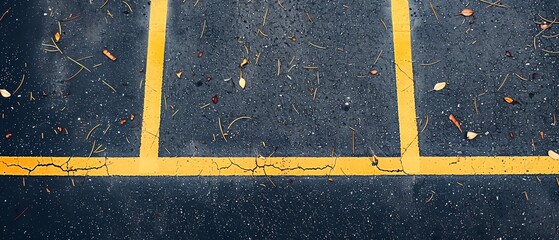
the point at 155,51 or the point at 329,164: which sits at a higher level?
the point at 155,51

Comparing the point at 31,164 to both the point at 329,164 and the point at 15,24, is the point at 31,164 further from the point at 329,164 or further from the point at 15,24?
the point at 329,164

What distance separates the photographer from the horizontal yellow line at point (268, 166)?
11.4 feet

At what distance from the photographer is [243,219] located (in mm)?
3451

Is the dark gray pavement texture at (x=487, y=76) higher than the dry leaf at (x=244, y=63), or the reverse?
the dry leaf at (x=244, y=63)

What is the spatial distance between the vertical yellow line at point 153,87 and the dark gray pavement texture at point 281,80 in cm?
5

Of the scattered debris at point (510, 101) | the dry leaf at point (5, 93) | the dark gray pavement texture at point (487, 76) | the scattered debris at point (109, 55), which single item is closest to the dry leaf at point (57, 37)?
the scattered debris at point (109, 55)

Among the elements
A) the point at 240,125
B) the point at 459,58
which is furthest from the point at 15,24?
the point at 459,58

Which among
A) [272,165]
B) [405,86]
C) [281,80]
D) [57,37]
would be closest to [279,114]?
[281,80]

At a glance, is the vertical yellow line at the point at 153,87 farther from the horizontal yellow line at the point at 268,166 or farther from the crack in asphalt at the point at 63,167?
the crack in asphalt at the point at 63,167

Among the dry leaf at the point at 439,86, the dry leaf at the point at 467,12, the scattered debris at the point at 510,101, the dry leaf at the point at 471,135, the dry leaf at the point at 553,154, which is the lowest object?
the dry leaf at the point at 553,154

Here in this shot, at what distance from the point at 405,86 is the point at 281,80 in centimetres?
90

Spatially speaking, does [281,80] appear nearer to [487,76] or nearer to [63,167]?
[487,76]

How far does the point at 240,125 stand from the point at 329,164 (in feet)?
2.25

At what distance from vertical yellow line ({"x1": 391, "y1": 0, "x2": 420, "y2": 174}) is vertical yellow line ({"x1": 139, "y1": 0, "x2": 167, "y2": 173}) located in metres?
1.72
